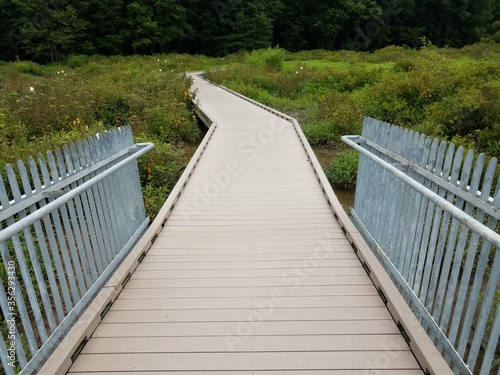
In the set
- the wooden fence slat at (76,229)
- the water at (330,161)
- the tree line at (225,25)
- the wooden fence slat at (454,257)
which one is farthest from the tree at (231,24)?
the wooden fence slat at (454,257)

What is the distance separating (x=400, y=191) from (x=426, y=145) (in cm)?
42

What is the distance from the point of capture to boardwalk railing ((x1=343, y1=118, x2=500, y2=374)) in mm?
2109

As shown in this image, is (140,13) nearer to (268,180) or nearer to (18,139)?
(18,139)

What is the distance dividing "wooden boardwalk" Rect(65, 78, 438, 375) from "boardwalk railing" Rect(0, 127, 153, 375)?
277mm

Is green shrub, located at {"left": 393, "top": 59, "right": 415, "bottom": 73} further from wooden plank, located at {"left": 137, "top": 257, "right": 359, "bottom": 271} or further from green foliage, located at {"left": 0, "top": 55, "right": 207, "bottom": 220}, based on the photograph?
wooden plank, located at {"left": 137, "top": 257, "right": 359, "bottom": 271}

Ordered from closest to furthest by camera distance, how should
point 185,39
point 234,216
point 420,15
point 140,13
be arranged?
point 234,216 < point 140,13 < point 185,39 < point 420,15

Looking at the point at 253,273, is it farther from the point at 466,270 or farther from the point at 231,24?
the point at 231,24

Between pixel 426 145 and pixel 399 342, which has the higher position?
pixel 426 145

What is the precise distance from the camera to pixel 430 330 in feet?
8.63

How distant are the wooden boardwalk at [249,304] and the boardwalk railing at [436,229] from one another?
0.30m

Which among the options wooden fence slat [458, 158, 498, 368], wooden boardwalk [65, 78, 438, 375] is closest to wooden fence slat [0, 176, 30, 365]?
wooden boardwalk [65, 78, 438, 375]

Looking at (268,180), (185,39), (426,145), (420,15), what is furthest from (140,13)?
(426,145)

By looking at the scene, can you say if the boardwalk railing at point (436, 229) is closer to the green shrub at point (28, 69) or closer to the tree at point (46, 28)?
the green shrub at point (28, 69)

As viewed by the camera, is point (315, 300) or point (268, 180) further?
point (268, 180)
